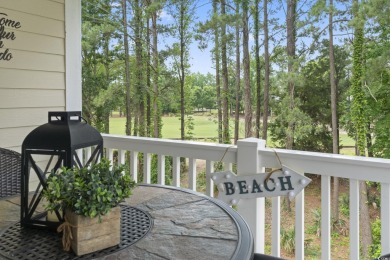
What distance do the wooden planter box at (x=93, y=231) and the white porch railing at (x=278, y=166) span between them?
1039mm

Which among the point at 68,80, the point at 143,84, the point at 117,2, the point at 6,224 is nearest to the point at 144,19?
the point at 117,2

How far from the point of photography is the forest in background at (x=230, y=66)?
35.5 ft

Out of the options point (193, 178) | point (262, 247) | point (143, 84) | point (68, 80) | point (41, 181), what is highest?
point (143, 84)

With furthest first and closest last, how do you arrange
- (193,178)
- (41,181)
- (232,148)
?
1. (193,178)
2. (232,148)
3. (41,181)

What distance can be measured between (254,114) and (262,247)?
1055 cm

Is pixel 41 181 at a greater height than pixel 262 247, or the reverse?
pixel 41 181

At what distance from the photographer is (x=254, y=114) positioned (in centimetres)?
1223

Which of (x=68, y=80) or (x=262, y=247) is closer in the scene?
(x=262, y=247)

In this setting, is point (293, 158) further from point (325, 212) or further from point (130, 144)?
point (130, 144)

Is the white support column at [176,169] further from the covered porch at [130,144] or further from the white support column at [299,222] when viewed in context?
the white support column at [299,222]

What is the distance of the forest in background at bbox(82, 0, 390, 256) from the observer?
10828 millimetres

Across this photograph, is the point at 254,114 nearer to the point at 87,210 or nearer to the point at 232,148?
the point at 232,148

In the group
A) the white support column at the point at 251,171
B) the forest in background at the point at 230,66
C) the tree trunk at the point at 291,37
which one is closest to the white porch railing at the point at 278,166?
the white support column at the point at 251,171

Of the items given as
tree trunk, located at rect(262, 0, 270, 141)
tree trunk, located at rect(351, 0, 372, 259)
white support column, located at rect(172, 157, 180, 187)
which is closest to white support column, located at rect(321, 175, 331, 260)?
white support column, located at rect(172, 157, 180, 187)
